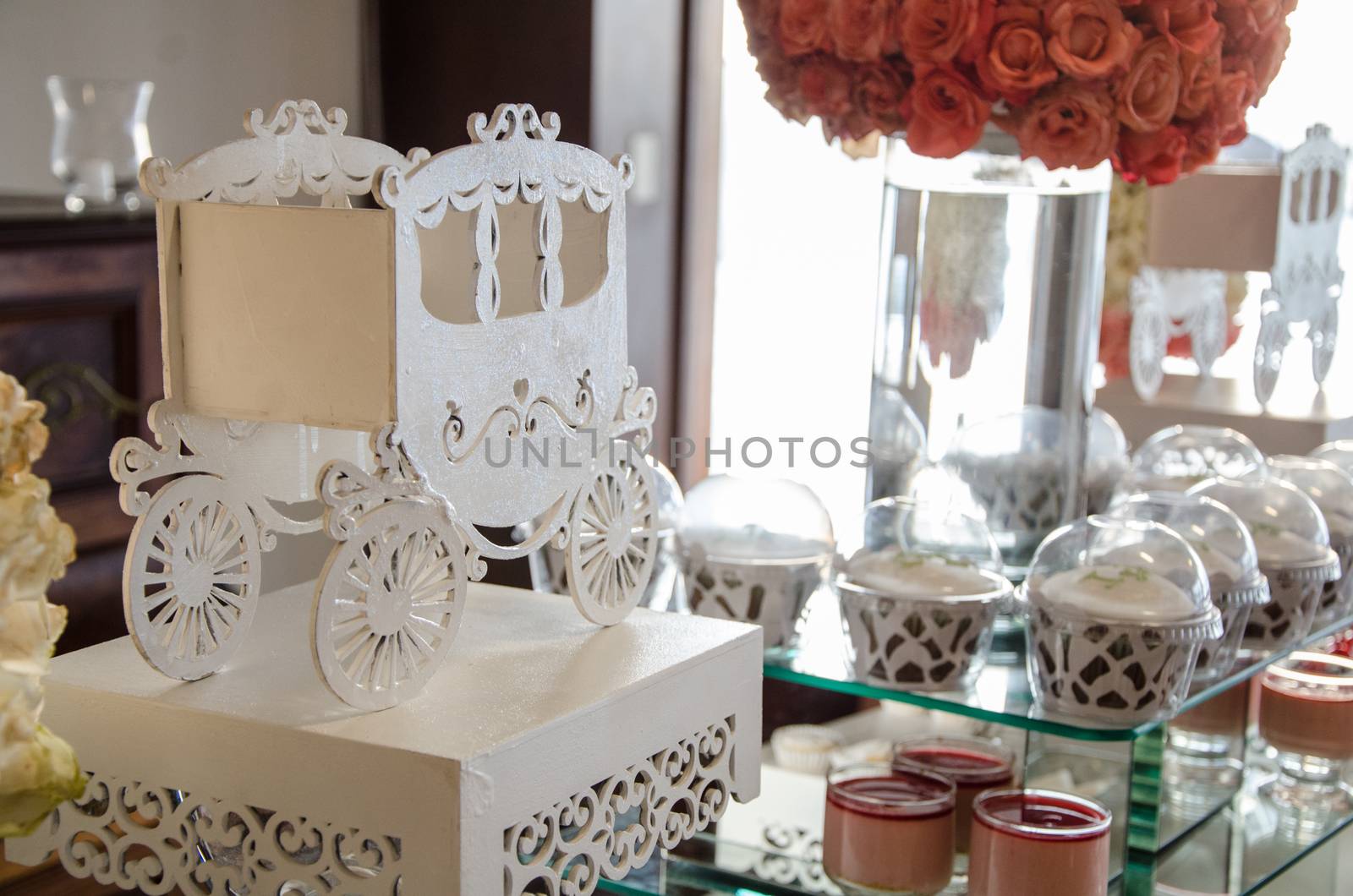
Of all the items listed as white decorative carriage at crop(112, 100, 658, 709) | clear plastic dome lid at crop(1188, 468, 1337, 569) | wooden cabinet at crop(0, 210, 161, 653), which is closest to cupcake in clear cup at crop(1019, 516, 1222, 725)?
clear plastic dome lid at crop(1188, 468, 1337, 569)

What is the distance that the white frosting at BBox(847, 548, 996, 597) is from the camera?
3.47 ft

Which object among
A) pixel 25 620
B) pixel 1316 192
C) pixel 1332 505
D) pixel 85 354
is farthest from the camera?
pixel 1316 192

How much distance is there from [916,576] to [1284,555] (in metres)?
0.35

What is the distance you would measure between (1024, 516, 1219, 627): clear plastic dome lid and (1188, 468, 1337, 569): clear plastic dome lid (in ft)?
0.70

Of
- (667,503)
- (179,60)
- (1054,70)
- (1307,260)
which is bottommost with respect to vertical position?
(667,503)

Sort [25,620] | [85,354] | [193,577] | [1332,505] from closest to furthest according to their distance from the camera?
1. [25,620]
2. [193,577]
3. [1332,505]
4. [85,354]

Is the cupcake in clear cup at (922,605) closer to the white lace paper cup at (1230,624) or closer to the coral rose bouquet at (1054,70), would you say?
the white lace paper cup at (1230,624)

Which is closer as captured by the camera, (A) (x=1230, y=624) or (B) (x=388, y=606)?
(B) (x=388, y=606)

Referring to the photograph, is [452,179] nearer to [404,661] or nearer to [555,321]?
[555,321]

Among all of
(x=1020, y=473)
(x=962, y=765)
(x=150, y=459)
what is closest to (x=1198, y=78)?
(x=1020, y=473)

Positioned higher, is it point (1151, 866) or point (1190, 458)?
point (1190, 458)

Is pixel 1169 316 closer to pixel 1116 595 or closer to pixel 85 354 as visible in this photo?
pixel 1116 595

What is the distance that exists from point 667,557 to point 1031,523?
1.12ft

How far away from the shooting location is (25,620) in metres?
0.50
